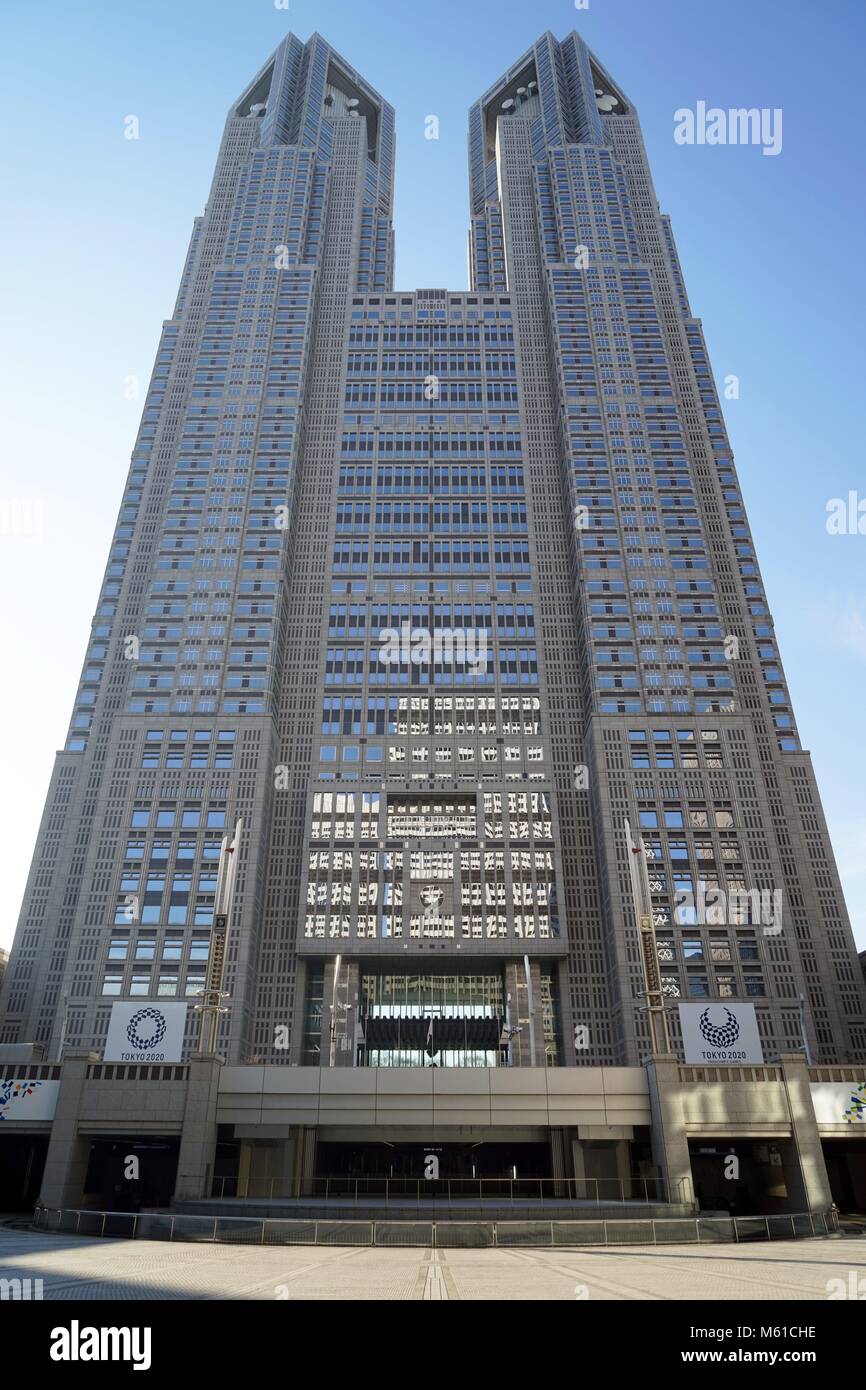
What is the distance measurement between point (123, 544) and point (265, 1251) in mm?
110380

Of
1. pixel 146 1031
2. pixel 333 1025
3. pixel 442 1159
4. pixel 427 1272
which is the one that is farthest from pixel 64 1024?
pixel 427 1272

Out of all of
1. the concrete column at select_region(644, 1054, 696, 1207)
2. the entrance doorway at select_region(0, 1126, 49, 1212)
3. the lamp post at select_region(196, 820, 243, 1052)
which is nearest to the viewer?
the concrete column at select_region(644, 1054, 696, 1207)

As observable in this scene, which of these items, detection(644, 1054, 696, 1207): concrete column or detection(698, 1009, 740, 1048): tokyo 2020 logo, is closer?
detection(644, 1054, 696, 1207): concrete column

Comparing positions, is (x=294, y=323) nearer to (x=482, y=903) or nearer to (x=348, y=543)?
(x=348, y=543)

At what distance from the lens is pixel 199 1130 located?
52.3 metres

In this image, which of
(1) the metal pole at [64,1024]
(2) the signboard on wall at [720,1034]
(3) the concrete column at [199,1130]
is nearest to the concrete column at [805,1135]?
(2) the signboard on wall at [720,1034]

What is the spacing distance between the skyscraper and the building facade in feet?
1.51

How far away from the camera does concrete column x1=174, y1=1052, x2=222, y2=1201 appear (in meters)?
50.6

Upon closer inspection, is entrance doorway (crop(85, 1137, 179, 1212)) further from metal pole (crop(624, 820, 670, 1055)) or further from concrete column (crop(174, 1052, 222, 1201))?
metal pole (crop(624, 820, 670, 1055))

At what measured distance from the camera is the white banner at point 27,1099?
174ft

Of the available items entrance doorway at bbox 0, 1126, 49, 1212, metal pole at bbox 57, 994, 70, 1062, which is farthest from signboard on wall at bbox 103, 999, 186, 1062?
metal pole at bbox 57, 994, 70, 1062

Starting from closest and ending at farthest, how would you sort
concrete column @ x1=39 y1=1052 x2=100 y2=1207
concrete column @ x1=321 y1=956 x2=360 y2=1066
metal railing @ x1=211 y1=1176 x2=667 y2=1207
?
metal railing @ x1=211 y1=1176 x2=667 y2=1207
concrete column @ x1=39 y1=1052 x2=100 y2=1207
concrete column @ x1=321 y1=956 x2=360 y2=1066

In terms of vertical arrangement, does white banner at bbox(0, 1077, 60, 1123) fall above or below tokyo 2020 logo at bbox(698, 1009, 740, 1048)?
below

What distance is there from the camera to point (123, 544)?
408 feet
